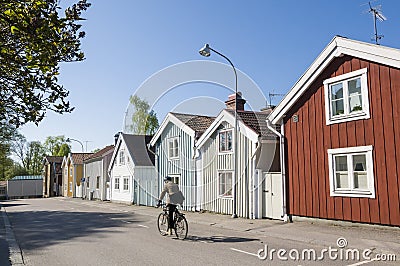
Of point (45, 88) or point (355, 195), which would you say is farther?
point (355, 195)

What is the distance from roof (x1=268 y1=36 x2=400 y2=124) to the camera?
1252 cm

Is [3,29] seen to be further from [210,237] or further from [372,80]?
[372,80]

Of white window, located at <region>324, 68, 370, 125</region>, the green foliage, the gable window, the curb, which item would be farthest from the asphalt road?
the green foliage

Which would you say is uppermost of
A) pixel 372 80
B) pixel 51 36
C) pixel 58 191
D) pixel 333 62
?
pixel 333 62

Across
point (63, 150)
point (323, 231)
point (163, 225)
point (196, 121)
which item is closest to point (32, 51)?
point (163, 225)

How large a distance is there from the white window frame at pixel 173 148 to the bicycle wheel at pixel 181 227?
40.9ft

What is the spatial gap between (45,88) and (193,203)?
56.9ft

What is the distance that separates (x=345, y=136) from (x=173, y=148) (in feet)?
43.3

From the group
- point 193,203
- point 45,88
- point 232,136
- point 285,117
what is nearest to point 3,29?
point 45,88

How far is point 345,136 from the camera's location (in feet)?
45.4

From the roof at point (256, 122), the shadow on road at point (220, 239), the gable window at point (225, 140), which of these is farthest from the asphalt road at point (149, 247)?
the gable window at point (225, 140)

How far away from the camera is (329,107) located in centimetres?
1452

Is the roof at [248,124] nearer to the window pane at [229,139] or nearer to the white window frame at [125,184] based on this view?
the window pane at [229,139]

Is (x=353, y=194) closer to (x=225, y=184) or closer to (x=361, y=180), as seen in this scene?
(x=361, y=180)
